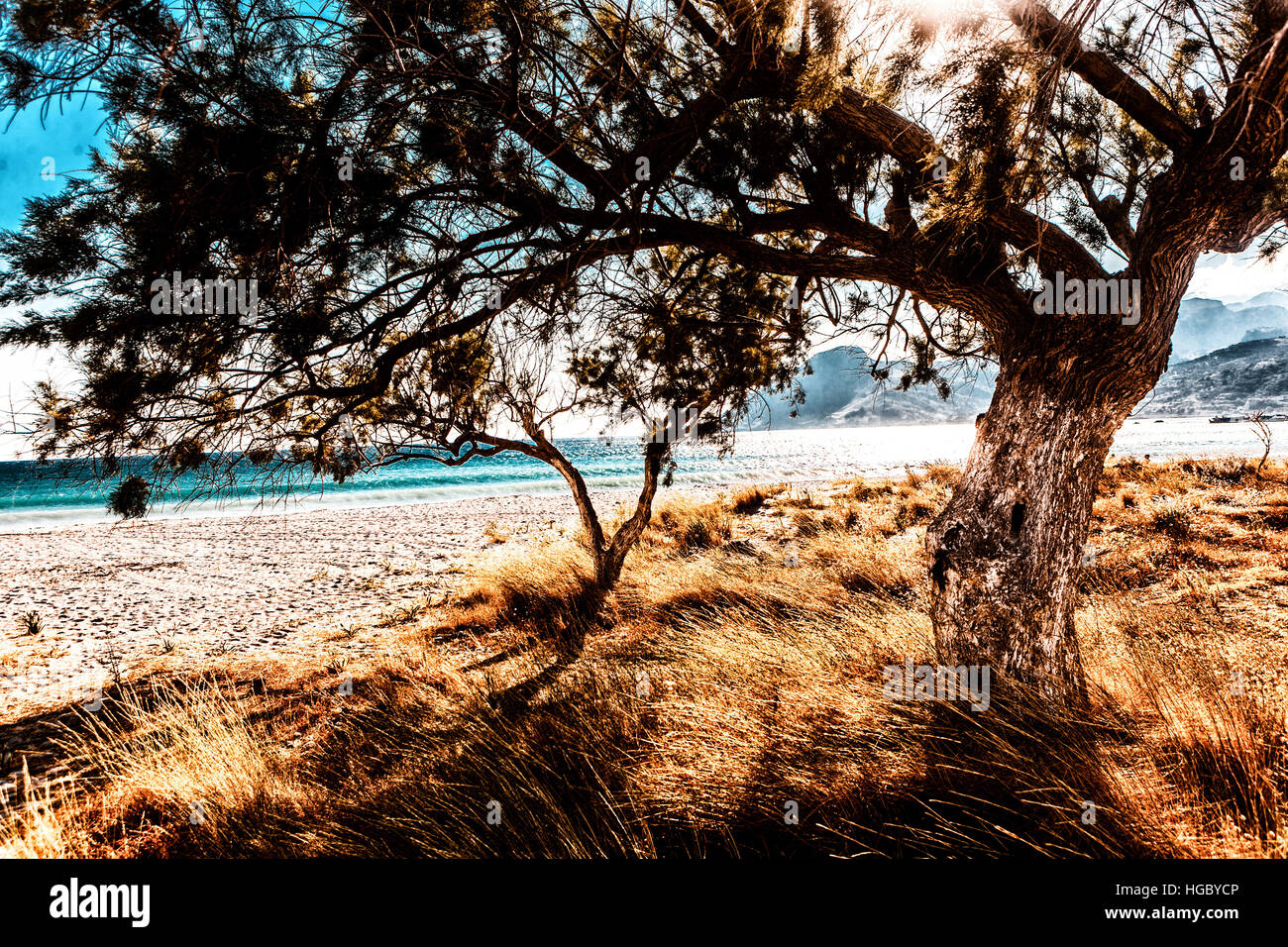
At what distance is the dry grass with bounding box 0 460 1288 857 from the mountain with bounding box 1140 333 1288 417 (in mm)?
88388

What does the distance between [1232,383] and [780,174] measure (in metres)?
128

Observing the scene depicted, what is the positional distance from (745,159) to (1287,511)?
9588mm

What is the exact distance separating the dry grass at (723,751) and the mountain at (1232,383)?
290 feet

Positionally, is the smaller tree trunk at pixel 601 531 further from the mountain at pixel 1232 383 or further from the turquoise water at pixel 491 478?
the mountain at pixel 1232 383

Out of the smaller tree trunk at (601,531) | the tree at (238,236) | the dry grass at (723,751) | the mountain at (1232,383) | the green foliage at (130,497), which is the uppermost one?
the mountain at (1232,383)

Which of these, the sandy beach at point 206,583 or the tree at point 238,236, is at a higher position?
the tree at point 238,236

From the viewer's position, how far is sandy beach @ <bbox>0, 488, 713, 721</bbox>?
19.3 ft

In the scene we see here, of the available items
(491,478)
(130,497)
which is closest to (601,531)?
(130,497)

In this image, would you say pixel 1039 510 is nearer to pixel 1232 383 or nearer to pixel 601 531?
pixel 601 531

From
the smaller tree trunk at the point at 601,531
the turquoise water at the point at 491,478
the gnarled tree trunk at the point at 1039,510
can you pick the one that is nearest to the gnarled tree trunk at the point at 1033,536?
the gnarled tree trunk at the point at 1039,510

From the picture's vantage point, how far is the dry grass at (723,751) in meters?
1.88

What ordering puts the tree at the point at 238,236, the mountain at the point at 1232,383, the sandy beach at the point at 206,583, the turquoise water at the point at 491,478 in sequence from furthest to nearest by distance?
the mountain at the point at 1232,383 → the turquoise water at the point at 491,478 → the sandy beach at the point at 206,583 → the tree at the point at 238,236

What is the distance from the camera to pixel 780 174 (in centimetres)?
304

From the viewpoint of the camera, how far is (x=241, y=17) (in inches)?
70.6
